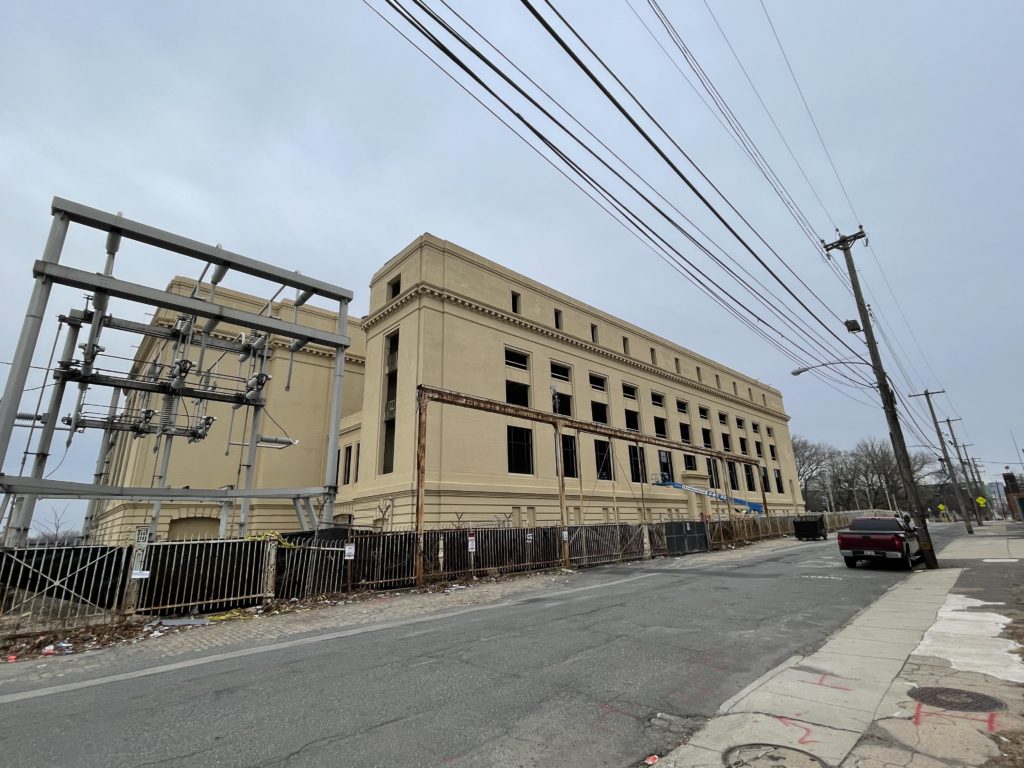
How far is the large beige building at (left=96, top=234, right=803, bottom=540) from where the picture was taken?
87.1 feet

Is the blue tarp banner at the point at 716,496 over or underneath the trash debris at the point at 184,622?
over

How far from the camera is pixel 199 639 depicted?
903cm

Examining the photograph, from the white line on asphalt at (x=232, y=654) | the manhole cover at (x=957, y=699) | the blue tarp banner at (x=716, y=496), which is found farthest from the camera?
the blue tarp banner at (x=716, y=496)

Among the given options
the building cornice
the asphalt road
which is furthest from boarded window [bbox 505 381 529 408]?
the asphalt road

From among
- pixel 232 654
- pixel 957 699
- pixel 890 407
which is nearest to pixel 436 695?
pixel 232 654

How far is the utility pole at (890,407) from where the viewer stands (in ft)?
54.4

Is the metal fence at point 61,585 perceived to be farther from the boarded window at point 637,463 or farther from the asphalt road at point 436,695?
the boarded window at point 637,463

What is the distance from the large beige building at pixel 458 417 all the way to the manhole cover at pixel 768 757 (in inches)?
806

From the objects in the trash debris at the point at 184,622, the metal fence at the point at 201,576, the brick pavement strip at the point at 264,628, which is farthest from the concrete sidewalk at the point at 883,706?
the metal fence at the point at 201,576

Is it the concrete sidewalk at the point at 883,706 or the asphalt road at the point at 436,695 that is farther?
the asphalt road at the point at 436,695

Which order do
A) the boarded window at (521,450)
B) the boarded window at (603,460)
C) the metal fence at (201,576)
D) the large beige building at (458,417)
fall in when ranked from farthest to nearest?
1. the boarded window at (603,460)
2. the boarded window at (521,450)
3. the large beige building at (458,417)
4. the metal fence at (201,576)

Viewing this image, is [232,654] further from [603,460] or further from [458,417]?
[603,460]

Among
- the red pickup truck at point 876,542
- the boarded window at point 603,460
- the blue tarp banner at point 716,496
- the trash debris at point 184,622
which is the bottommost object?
the trash debris at point 184,622

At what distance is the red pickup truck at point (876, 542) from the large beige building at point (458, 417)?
420 inches
